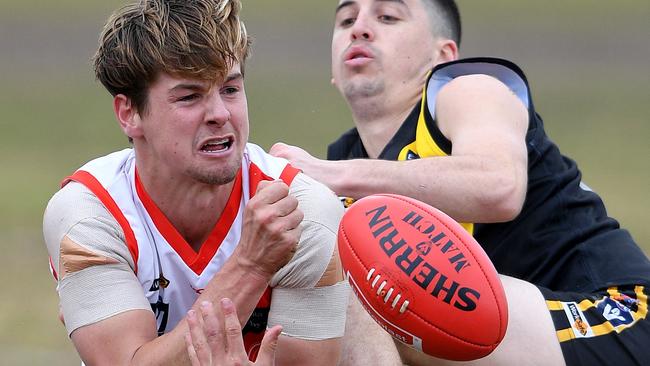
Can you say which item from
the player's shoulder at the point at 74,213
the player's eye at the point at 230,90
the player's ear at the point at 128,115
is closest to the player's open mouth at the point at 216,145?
the player's eye at the point at 230,90

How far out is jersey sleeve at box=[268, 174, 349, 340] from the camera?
4.36m

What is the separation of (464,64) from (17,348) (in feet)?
14.3

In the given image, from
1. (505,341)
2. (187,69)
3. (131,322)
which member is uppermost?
(187,69)

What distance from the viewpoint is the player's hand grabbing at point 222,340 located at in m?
3.74

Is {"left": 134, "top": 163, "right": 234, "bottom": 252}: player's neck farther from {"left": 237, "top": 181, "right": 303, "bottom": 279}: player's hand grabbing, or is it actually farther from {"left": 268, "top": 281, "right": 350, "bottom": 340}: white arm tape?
{"left": 237, "top": 181, "right": 303, "bottom": 279}: player's hand grabbing

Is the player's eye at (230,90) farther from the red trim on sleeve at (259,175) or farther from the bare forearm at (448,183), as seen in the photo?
the bare forearm at (448,183)

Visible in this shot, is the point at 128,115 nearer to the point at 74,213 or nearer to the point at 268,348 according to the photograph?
the point at 74,213

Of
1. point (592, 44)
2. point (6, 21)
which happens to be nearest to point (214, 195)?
point (592, 44)

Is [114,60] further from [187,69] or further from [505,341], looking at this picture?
[505,341]


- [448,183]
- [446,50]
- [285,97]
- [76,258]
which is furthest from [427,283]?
[285,97]

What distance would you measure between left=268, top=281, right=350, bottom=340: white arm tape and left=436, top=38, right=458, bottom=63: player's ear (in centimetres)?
212

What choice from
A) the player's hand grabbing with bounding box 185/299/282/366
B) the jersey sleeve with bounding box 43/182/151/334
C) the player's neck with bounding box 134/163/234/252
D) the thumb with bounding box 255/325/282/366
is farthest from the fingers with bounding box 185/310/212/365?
the player's neck with bounding box 134/163/234/252

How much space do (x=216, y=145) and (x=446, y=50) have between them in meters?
2.21

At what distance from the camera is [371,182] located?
16.1ft
